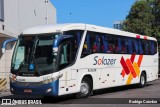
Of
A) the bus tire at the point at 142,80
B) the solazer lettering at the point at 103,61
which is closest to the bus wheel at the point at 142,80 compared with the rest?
the bus tire at the point at 142,80

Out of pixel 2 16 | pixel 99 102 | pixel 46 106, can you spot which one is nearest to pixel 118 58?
pixel 99 102

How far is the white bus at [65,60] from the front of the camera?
1580cm

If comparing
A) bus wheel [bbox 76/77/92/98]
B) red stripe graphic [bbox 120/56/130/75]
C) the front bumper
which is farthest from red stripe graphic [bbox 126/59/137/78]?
the front bumper

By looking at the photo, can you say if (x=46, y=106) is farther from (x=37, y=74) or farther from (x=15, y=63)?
(x=15, y=63)

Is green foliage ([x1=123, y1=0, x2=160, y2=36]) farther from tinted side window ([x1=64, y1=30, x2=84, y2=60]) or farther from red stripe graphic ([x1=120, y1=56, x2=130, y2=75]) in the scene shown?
tinted side window ([x1=64, y1=30, x2=84, y2=60])

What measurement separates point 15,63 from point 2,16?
10.3 m

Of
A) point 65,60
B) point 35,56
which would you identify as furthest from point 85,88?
point 35,56

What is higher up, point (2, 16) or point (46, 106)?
point (2, 16)

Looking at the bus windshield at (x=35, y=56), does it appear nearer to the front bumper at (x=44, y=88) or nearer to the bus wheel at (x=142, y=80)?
the front bumper at (x=44, y=88)

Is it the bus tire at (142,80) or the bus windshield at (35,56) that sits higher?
the bus windshield at (35,56)

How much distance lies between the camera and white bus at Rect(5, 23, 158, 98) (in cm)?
1580

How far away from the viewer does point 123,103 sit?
15.3 meters

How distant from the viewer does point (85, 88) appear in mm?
17891

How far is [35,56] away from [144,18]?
2866 cm
